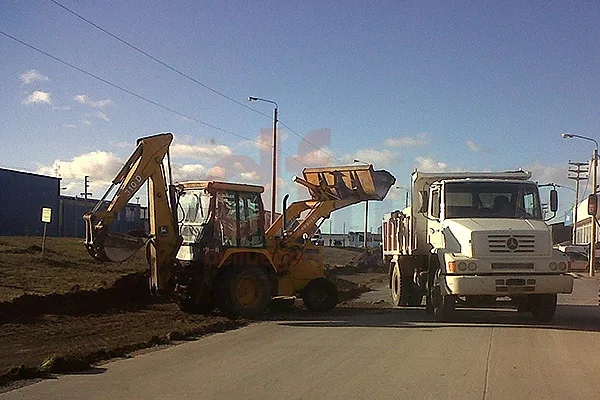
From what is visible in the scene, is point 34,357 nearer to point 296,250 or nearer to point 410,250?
point 296,250

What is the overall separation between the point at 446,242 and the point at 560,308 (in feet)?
23.1

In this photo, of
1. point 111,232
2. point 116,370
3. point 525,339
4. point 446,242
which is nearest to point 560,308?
point 446,242

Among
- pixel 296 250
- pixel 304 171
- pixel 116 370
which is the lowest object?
pixel 116 370

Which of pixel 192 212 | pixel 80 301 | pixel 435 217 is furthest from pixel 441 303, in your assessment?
pixel 80 301

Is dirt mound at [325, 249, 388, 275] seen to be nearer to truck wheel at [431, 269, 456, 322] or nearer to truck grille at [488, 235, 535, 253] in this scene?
truck wheel at [431, 269, 456, 322]

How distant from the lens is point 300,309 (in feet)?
70.4

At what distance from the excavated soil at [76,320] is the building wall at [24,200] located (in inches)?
1247

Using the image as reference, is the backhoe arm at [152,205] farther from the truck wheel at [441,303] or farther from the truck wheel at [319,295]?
the truck wheel at [441,303]

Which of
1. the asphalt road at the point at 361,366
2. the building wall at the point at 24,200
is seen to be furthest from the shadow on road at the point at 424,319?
the building wall at the point at 24,200

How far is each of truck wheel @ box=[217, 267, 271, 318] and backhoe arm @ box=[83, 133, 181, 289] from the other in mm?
1428

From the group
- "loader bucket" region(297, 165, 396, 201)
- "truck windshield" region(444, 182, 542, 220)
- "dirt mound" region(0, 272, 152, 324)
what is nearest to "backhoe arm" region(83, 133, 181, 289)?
"dirt mound" region(0, 272, 152, 324)

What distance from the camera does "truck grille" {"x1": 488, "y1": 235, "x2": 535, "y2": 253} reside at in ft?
55.0

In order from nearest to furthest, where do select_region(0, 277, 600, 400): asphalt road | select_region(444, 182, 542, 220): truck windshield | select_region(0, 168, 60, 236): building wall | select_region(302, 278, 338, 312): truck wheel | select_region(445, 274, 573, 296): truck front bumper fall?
select_region(0, 277, 600, 400): asphalt road → select_region(445, 274, 573, 296): truck front bumper → select_region(444, 182, 542, 220): truck windshield → select_region(302, 278, 338, 312): truck wheel → select_region(0, 168, 60, 236): building wall

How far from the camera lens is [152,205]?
18.2 m
